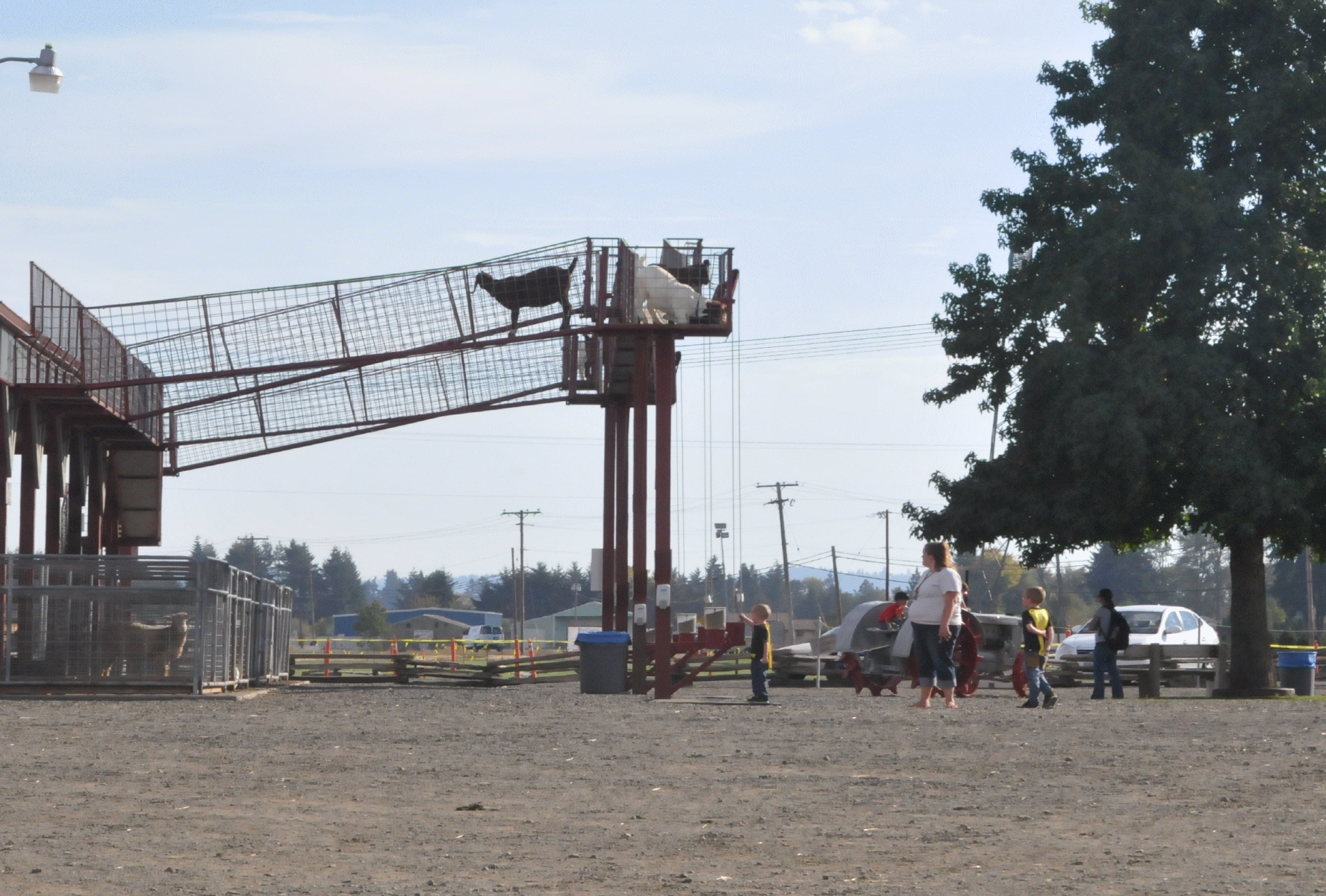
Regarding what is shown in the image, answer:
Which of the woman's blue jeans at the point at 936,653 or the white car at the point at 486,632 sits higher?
the white car at the point at 486,632

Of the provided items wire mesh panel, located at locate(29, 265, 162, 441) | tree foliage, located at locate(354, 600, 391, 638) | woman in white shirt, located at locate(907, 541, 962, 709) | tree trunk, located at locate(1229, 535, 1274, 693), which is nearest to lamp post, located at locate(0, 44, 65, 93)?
wire mesh panel, located at locate(29, 265, 162, 441)

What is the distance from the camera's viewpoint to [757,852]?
817 centimetres

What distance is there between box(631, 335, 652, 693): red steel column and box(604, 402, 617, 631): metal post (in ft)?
5.88

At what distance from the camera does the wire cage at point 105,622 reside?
75.4 ft

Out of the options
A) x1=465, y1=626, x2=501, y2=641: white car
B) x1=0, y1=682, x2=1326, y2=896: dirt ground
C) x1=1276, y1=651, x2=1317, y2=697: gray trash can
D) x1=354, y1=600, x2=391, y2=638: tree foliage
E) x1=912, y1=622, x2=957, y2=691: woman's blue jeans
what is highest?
x1=354, y1=600, x2=391, y2=638: tree foliage

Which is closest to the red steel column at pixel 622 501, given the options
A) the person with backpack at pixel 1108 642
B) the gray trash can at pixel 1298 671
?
the person with backpack at pixel 1108 642

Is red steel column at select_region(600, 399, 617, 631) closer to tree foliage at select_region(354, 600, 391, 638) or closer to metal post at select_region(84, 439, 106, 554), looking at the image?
metal post at select_region(84, 439, 106, 554)

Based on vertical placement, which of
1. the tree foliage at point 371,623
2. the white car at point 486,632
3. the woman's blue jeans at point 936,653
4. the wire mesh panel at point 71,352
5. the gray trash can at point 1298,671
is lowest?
the gray trash can at point 1298,671

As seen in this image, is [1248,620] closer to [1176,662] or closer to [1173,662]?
[1173,662]

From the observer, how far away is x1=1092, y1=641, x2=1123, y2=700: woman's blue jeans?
969 inches

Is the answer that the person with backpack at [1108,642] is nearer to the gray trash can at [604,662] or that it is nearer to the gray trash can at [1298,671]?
the gray trash can at [604,662]

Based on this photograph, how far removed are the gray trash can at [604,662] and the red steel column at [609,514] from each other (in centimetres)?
390

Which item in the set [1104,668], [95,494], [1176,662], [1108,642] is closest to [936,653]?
[1108,642]

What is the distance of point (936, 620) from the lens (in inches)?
723
